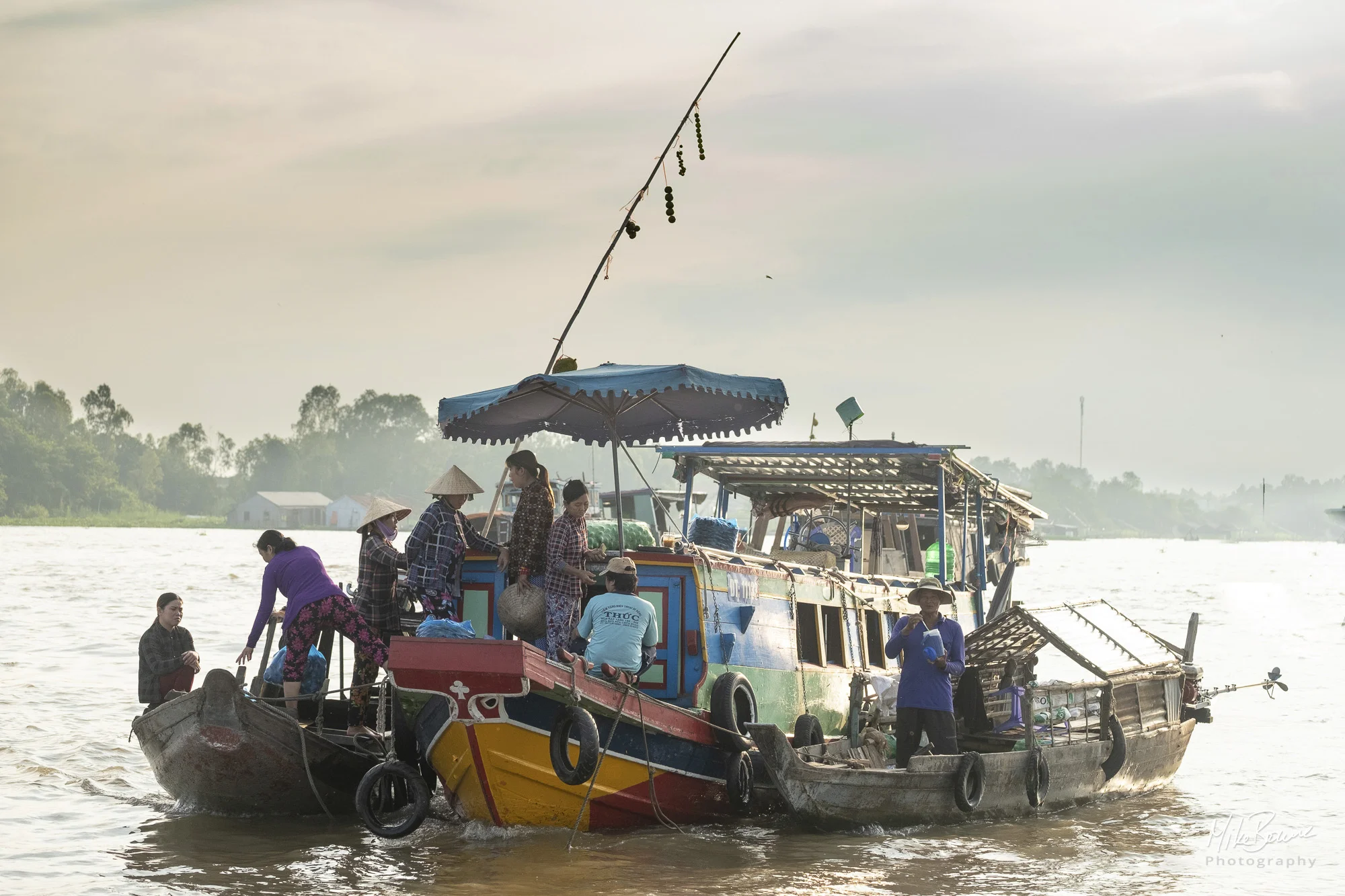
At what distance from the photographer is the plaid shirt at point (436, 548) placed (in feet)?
38.2

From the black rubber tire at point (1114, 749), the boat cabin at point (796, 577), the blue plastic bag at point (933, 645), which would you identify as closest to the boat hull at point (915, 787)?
the black rubber tire at point (1114, 749)

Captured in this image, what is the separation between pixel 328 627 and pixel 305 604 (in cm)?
46

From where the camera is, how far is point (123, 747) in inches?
672

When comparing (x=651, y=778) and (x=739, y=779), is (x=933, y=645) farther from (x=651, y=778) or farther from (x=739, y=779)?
(x=651, y=778)

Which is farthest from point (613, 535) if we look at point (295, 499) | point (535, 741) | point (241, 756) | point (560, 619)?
point (295, 499)

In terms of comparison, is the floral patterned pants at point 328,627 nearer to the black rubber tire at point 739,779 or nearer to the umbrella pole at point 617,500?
the umbrella pole at point 617,500

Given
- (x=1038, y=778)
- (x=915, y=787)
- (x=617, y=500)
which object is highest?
(x=617, y=500)

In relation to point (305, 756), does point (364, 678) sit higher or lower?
higher

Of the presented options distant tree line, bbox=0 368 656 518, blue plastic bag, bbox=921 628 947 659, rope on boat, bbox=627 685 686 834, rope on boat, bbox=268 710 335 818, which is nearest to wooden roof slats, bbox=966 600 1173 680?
blue plastic bag, bbox=921 628 947 659

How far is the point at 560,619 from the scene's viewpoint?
11289mm

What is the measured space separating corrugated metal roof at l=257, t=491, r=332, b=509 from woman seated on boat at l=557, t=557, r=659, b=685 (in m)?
148

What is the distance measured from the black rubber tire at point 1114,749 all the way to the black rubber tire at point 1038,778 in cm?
117

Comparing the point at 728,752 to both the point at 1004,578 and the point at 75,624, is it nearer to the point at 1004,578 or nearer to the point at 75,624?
the point at 1004,578

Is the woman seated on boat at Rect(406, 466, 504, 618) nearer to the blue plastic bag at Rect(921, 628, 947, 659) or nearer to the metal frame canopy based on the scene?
the blue plastic bag at Rect(921, 628, 947, 659)
